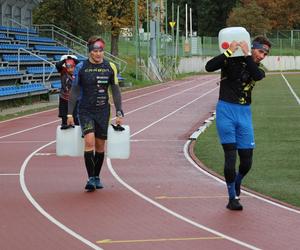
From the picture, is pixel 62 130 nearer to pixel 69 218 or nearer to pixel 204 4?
pixel 69 218

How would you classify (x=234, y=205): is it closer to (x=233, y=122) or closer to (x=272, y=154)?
(x=233, y=122)

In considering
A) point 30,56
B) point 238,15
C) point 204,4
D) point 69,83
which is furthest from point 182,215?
point 204,4

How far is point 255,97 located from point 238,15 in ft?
220

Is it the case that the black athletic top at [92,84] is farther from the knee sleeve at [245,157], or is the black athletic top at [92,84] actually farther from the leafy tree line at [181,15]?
the leafy tree line at [181,15]

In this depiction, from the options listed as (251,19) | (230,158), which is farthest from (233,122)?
(251,19)

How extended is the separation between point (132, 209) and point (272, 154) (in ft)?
19.4

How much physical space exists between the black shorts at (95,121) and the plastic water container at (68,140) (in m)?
0.26

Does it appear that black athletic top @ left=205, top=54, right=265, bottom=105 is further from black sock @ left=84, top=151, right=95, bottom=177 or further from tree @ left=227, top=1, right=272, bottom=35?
tree @ left=227, top=1, right=272, bottom=35

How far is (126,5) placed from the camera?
5666 centimetres

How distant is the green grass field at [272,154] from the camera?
33.7 ft

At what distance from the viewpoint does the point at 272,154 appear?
1395 centimetres

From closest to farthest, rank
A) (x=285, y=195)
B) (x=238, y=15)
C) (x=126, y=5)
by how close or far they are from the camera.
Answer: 1. (x=285, y=195)
2. (x=126, y=5)
3. (x=238, y=15)

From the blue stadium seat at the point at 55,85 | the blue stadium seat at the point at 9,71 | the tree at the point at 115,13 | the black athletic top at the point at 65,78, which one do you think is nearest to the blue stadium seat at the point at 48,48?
the blue stadium seat at the point at 55,85

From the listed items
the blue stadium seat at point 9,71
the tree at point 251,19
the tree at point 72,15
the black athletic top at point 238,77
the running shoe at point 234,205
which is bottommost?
the running shoe at point 234,205
